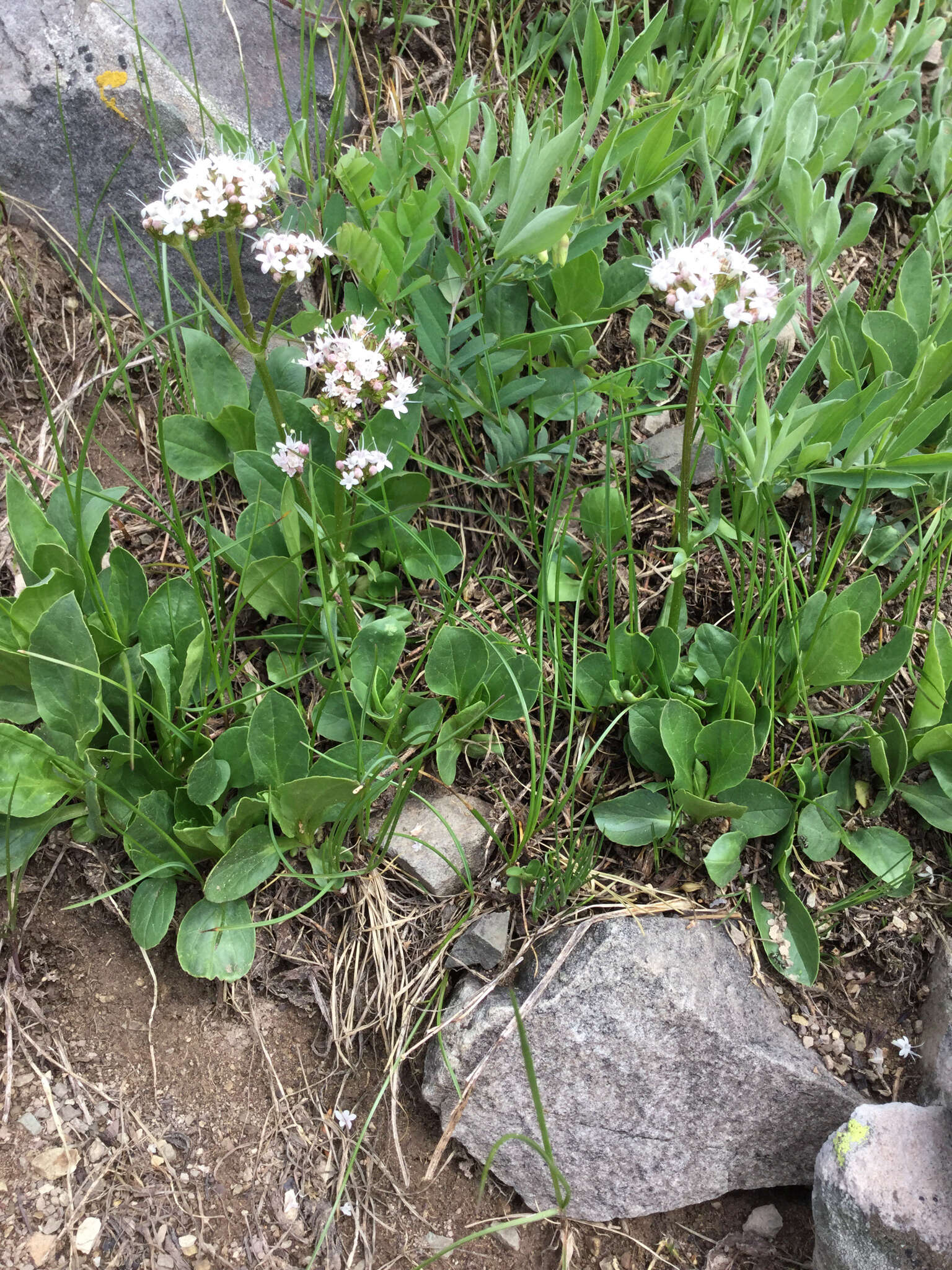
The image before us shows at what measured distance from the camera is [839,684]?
1.94 metres

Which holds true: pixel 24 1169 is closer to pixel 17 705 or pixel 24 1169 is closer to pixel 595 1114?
pixel 17 705

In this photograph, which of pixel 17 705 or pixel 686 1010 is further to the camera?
pixel 17 705

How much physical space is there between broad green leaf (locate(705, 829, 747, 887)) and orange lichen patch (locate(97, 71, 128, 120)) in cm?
218

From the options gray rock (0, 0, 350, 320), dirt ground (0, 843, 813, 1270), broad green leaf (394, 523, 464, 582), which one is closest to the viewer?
dirt ground (0, 843, 813, 1270)

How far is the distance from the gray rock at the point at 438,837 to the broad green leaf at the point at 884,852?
753mm

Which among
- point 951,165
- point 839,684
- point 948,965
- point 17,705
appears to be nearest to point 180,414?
point 17,705

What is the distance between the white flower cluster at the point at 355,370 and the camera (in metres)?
1.58

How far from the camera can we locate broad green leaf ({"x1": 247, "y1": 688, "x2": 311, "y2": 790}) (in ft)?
5.46

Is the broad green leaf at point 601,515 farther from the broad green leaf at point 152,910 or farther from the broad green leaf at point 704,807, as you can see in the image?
the broad green leaf at point 152,910

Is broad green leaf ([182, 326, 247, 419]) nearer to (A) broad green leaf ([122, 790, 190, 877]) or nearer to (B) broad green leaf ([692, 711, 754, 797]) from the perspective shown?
(A) broad green leaf ([122, 790, 190, 877])

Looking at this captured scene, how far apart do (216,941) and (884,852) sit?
1.33 metres

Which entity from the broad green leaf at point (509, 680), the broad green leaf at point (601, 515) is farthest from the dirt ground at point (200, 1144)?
the broad green leaf at point (601, 515)

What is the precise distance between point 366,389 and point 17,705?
0.93 m

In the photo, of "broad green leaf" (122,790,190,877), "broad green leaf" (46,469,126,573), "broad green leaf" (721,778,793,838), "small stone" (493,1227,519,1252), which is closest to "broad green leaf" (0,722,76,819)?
"broad green leaf" (122,790,190,877)
